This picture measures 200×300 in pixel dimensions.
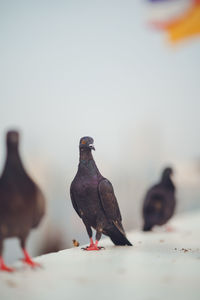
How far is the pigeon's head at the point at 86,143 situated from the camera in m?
1.42

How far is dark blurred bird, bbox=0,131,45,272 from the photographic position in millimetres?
1185

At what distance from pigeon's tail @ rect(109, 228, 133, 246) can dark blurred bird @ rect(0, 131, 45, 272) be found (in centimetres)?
47

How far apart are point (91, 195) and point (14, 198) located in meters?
0.37

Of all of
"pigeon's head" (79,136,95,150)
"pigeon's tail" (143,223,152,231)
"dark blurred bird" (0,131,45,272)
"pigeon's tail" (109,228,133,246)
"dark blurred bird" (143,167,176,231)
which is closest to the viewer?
"dark blurred bird" (0,131,45,272)

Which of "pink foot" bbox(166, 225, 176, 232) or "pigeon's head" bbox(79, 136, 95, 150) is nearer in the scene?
"pigeon's head" bbox(79, 136, 95, 150)

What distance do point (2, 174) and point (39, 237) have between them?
474 millimetres

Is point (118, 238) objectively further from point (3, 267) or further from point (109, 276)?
point (3, 267)

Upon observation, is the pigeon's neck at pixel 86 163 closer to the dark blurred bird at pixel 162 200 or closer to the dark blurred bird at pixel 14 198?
the dark blurred bird at pixel 14 198

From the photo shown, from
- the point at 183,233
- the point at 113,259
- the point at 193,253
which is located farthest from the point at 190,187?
the point at 113,259

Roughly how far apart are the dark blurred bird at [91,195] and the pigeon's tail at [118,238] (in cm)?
6

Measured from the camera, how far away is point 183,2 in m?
2.40

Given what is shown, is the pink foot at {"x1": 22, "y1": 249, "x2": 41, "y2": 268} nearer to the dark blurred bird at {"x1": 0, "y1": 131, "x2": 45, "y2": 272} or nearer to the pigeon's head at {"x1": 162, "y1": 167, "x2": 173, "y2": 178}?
the dark blurred bird at {"x1": 0, "y1": 131, "x2": 45, "y2": 272}

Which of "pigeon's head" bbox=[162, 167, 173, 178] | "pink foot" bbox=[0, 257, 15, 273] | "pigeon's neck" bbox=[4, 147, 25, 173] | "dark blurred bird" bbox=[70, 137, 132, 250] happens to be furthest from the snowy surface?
"pigeon's head" bbox=[162, 167, 173, 178]

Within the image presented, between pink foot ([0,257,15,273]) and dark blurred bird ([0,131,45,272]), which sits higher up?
dark blurred bird ([0,131,45,272])
